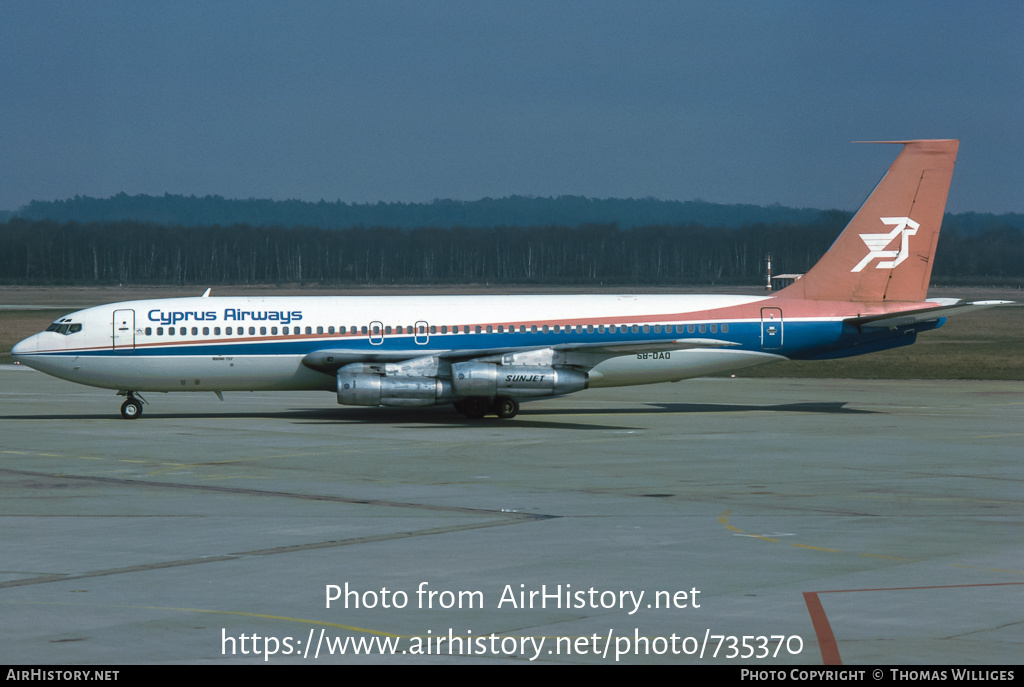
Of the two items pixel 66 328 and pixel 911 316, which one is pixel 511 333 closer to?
pixel 911 316

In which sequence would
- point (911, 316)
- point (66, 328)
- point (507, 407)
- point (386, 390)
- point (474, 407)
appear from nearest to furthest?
1. point (386, 390)
2. point (507, 407)
3. point (474, 407)
4. point (66, 328)
5. point (911, 316)

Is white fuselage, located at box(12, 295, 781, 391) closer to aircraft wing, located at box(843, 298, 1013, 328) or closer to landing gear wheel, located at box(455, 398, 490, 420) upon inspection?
landing gear wheel, located at box(455, 398, 490, 420)

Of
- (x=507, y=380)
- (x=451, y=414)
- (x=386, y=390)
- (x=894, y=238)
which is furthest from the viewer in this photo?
(x=894, y=238)

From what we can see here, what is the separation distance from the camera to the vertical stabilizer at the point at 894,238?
43.5 metres

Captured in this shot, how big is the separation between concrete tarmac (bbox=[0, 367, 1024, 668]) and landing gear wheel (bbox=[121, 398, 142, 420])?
9.34 ft

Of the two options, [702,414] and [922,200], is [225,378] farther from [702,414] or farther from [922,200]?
[922,200]

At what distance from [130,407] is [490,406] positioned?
40.2 feet

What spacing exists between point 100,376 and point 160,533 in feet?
75.0

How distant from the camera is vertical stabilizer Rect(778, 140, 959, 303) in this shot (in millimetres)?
43531

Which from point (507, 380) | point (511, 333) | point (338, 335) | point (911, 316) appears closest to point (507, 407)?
point (507, 380)

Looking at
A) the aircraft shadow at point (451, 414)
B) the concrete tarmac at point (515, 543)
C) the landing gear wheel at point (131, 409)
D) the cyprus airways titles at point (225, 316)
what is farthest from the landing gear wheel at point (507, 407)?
the landing gear wheel at point (131, 409)

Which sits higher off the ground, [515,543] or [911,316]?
[911,316]

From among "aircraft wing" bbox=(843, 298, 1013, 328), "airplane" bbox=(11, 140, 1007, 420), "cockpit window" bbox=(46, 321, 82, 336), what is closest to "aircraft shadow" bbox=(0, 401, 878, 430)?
"airplane" bbox=(11, 140, 1007, 420)

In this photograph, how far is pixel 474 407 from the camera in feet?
134
